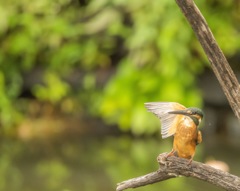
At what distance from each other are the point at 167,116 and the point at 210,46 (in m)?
0.12

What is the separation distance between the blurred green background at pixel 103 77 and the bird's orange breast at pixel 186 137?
1.10 m

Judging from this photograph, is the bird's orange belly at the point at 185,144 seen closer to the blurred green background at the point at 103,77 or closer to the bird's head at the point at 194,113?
the bird's head at the point at 194,113

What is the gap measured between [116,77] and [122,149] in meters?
0.36

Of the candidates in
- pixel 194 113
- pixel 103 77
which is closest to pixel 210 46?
pixel 194 113

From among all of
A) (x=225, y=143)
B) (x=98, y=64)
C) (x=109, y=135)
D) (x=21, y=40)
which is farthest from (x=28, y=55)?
(x=225, y=143)

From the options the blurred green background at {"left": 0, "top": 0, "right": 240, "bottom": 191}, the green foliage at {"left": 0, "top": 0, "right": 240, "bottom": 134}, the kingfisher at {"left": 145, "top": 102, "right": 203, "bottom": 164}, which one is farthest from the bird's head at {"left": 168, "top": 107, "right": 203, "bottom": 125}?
the green foliage at {"left": 0, "top": 0, "right": 240, "bottom": 134}

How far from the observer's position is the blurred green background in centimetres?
227

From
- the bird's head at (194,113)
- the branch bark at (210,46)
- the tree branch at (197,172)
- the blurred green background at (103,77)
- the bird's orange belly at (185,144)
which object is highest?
the blurred green background at (103,77)

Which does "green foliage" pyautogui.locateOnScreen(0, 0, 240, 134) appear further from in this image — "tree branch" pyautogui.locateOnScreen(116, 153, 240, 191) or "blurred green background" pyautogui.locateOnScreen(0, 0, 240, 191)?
"tree branch" pyautogui.locateOnScreen(116, 153, 240, 191)

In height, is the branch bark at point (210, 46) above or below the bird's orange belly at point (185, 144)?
above

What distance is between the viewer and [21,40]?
2.53 m

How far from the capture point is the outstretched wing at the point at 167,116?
3.09 feet

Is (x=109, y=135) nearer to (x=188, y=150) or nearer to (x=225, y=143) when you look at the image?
(x=225, y=143)

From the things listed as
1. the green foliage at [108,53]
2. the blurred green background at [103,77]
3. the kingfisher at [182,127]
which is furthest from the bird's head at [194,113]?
the green foliage at [108,53]
